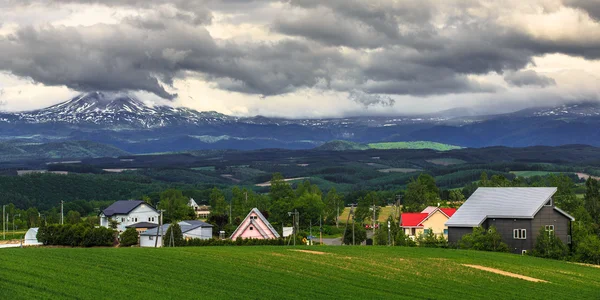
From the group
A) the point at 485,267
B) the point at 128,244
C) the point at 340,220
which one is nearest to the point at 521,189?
the point at 485,267

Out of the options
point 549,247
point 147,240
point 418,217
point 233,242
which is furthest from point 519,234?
point 147,240

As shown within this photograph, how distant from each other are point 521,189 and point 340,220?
250 feet

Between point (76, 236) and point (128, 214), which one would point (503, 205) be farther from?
point (128, 214)

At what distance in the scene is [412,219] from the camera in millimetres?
111938

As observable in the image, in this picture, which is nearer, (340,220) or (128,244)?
(128,244)

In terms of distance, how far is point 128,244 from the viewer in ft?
298

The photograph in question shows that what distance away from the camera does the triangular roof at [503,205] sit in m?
82.6

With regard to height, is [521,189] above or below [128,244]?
above

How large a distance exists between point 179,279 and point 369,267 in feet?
53.5

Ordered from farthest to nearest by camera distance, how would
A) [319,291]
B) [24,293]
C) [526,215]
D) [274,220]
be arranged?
[274,220]
[526,215]
[319,291]
[24,293]

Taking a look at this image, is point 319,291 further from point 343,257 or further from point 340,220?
point 340,220

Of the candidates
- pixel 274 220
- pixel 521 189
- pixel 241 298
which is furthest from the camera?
pixel 274 220

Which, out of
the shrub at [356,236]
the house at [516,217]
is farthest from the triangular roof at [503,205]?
the shrub at [356,236]

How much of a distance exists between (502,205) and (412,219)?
2831cm
